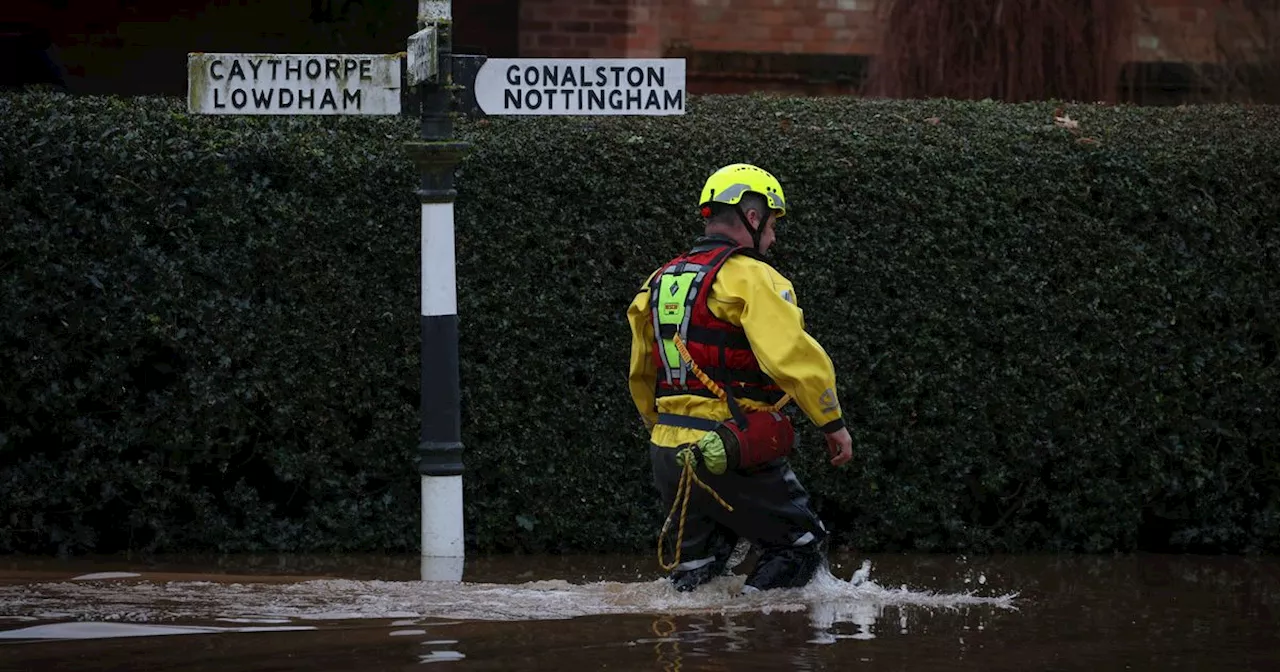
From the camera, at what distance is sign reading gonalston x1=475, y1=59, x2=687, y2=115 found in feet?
28.0

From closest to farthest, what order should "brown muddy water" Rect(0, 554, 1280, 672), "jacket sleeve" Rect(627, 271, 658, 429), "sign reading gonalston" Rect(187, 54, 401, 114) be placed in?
1. "brown muddy water" Rect(0, 554, 1280, 672)
2. "jacket sleeve" Rect(627, 271, 658, 429)
3. "sign reading gonalston" Rect(187, 54, 401, 114)

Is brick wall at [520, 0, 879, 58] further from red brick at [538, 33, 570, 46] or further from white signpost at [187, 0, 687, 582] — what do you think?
white signpost at [187, 0, 687, 582]

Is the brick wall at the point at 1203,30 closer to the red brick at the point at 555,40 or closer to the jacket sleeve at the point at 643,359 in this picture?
the red brick at the point at 555,40

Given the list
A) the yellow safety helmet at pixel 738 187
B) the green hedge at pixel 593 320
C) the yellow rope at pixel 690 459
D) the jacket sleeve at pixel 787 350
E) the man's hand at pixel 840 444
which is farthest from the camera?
the green hedge at pixel 593 320

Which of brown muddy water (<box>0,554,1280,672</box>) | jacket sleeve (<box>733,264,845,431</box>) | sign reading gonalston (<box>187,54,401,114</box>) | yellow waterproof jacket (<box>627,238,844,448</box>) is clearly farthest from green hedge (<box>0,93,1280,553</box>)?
jacket sleeve (<box>733,264,845,431</box>)

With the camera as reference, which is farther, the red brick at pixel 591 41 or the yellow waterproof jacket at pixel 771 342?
the red brick at pixel 591 41

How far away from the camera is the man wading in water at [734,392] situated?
7.42 m

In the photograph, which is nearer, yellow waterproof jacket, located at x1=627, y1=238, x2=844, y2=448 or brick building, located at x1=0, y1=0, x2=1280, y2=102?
yellow waterproof jacket, located at x1=627, y1=238, x2=844, y2=448

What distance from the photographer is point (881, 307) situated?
10156mm

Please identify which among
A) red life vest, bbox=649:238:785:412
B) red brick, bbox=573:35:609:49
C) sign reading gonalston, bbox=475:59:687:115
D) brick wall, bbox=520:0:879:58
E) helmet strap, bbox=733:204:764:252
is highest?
brick wall, bbox=520:0:879:58

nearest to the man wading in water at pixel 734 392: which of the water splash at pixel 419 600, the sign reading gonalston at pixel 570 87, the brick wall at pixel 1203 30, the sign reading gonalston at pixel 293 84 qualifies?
the water splash at pixel 419 600

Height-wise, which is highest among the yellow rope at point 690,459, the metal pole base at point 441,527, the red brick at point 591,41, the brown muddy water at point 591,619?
the red brick at point 591,41

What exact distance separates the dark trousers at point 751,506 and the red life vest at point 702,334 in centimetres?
31

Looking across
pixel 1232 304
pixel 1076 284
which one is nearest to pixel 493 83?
pixel 1076 284
